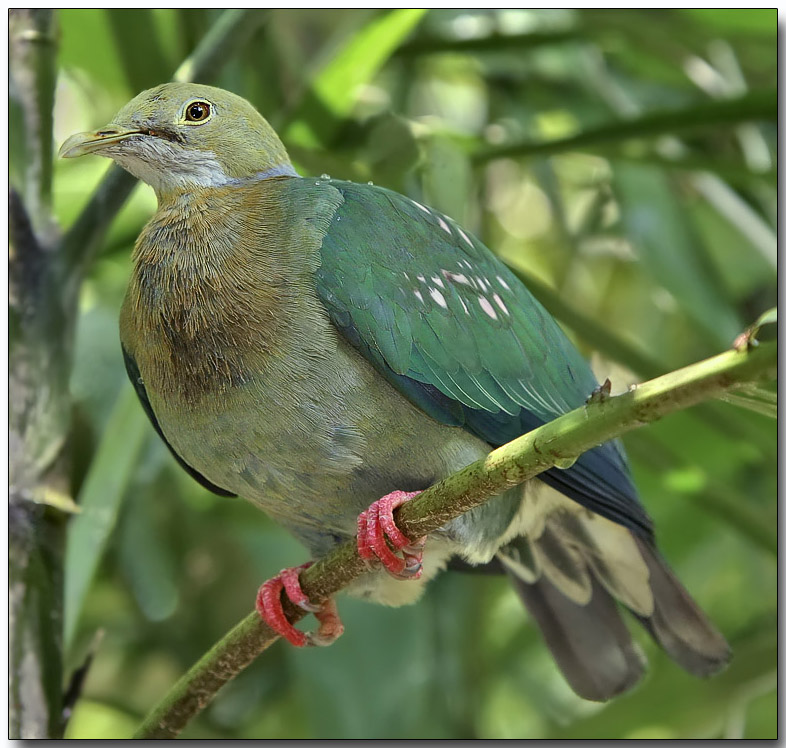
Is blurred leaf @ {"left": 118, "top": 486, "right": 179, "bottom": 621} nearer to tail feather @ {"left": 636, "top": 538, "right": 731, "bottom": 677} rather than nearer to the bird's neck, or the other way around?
the bird's neck

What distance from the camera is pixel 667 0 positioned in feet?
5.47

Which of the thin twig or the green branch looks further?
the thin twig

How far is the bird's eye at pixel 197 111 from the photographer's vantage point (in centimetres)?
142

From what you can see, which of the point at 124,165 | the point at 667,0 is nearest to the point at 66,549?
the point at 124,165

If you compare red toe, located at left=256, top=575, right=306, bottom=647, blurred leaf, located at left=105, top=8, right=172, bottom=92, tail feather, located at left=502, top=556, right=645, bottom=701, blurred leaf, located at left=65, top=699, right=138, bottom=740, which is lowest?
blurred leaf, located at left=65, top=699, right=138, bottom=740

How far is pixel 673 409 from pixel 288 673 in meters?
1.73

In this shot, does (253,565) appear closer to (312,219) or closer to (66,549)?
(66,549)

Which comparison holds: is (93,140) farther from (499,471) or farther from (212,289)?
(499,471)

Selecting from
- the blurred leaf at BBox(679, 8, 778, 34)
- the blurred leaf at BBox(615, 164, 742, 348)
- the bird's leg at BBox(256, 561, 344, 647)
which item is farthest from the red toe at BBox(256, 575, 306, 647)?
the blurred leaf at BBox(679, 8, 778, 34)

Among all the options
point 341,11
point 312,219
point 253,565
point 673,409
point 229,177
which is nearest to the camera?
point 673,409

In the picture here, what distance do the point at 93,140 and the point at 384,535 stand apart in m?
0.64

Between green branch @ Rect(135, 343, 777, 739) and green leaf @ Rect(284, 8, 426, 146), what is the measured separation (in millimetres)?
834

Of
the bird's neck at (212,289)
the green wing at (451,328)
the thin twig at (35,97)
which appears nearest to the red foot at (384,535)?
the green wing at (451,328)

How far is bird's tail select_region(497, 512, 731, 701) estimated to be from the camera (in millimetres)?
1630
